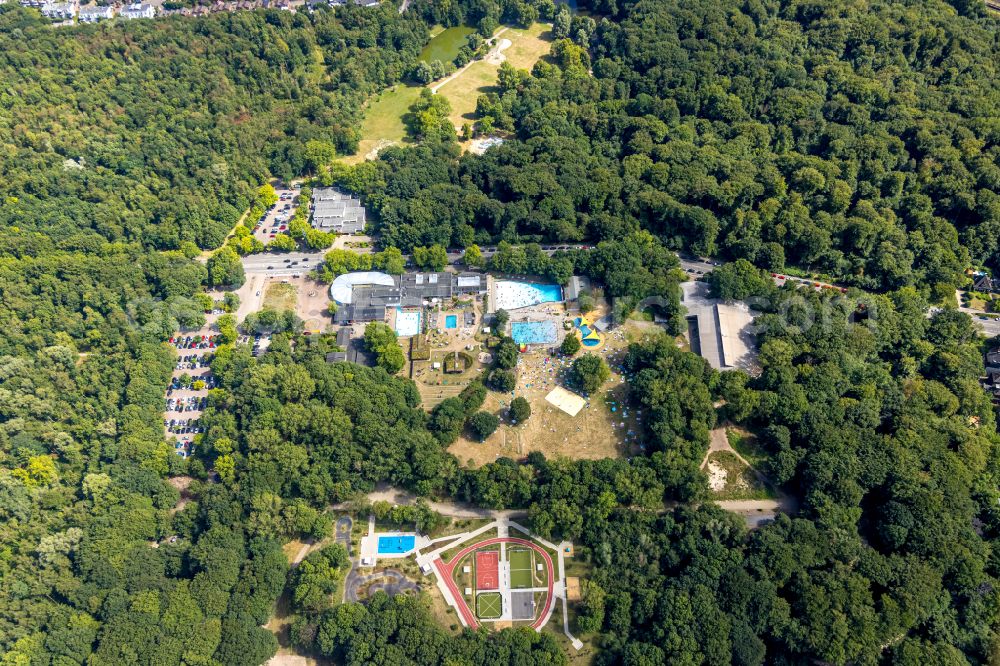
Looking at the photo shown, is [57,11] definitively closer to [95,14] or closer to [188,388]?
[95,14]

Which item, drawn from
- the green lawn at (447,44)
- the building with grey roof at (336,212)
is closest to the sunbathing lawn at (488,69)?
the green lawn at (447,44)

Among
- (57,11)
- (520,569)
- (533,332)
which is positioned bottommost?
(520,569)

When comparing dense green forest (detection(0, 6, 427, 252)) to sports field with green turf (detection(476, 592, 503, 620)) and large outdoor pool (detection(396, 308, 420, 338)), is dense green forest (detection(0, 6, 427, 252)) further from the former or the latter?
sports field with green turf (detection(476, 592, 503, 620))

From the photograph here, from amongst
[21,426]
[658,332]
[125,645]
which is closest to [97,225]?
[21,426]

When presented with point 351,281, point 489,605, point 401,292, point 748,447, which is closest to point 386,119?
point 351,281

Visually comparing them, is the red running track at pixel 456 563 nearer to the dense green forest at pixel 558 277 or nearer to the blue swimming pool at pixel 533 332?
the dense green forest at pixel 558 277
